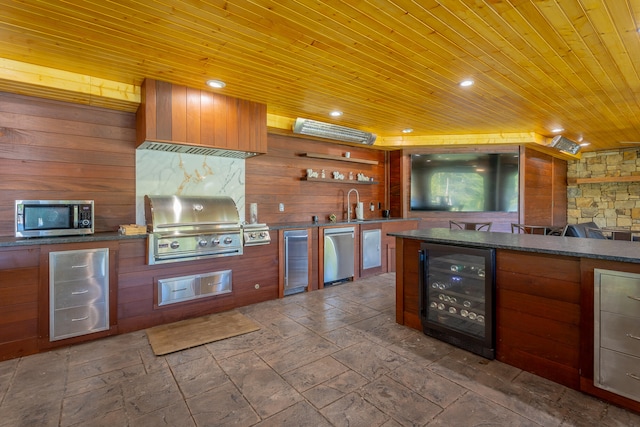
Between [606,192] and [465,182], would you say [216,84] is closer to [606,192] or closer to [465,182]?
[465,182]

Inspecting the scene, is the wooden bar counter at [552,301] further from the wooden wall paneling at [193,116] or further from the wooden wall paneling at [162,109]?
the wooden wall paneling at [162,109]

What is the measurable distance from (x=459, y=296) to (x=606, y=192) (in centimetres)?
699

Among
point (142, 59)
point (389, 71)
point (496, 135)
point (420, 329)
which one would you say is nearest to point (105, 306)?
point (142, 59)

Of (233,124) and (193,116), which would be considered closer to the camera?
(193,116)

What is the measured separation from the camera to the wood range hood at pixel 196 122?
3020 mm

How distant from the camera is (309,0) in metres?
1.87

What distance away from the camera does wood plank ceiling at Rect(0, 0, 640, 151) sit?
6.43ft

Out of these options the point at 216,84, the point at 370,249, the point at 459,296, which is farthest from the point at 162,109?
the point at 370,249

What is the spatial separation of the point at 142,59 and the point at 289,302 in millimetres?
2851

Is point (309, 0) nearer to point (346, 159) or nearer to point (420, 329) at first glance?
point (420, 329)

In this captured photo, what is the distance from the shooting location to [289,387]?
209 centimetres

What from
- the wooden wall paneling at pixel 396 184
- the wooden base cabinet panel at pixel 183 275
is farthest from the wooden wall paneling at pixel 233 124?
the wooden wall paneling at pixel 396 184

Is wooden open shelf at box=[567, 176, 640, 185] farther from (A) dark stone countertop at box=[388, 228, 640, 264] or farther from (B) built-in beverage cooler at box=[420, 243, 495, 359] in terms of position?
(B) built-in beverage cooler at box=[420, 243, 495, 359]

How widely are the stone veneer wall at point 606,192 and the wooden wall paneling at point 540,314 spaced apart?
6836 millimetres
